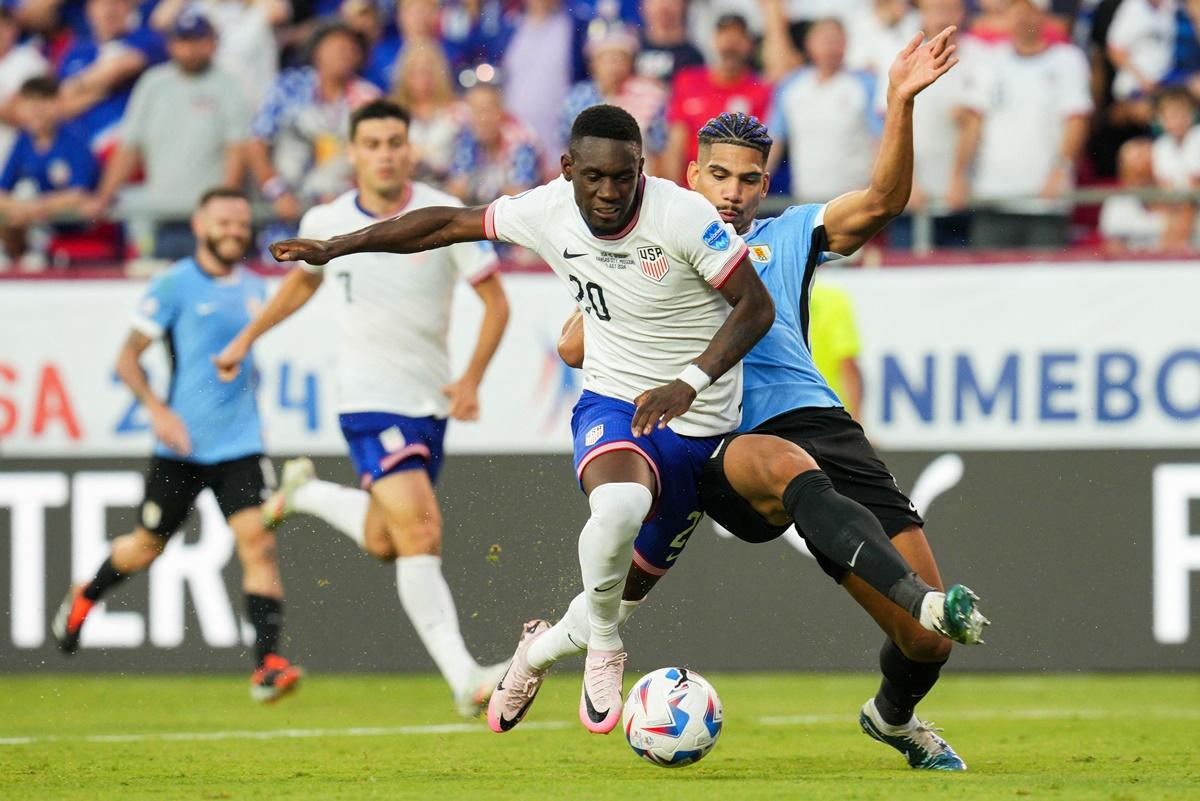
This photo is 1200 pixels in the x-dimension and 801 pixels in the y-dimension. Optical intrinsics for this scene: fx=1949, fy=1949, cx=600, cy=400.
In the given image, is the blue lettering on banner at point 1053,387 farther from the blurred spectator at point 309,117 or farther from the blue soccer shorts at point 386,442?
the blurred spectator at point 309,117

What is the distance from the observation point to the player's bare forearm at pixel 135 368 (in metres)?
10.6

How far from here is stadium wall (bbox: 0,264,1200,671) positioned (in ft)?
36.6

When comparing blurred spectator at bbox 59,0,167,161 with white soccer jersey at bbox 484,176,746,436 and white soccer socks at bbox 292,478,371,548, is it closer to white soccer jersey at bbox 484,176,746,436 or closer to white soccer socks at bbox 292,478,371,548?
white soccer socks at bbox 292,478,371,548

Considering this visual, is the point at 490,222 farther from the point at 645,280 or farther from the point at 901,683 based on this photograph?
the point at 901,683

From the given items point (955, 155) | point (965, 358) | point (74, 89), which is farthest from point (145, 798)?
point (74, 89)

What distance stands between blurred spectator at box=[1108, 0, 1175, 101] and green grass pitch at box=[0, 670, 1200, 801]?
4262mm

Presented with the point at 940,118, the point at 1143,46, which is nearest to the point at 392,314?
the point at 940,118

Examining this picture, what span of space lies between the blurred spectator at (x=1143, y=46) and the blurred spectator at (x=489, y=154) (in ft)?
13.2

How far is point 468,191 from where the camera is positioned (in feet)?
40.6

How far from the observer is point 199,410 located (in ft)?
35.0

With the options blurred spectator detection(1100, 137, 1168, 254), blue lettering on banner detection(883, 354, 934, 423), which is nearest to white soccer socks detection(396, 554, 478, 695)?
blue lettering on banner detection(883, 354, 934, 423)

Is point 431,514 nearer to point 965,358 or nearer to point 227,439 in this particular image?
point 227,439

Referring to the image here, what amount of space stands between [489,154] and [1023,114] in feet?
11.1

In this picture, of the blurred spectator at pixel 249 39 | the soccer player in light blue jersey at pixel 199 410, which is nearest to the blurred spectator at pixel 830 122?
the soccer player in light blue jersey at pixel 199 410
